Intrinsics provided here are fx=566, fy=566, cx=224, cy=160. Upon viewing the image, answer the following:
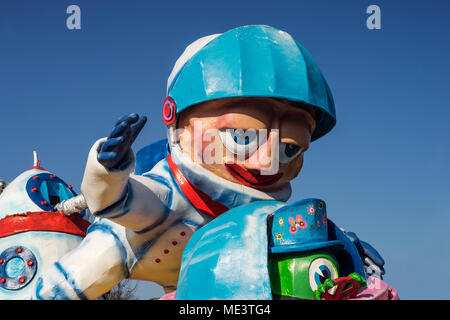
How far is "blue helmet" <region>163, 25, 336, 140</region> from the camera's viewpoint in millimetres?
3008

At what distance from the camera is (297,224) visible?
8.77 feet

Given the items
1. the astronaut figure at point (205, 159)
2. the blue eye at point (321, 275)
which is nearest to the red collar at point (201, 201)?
the astronaut figure at point (205, 159)

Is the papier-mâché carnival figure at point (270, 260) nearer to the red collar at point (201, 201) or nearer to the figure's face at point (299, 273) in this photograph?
the figure's face at point (299, 273)

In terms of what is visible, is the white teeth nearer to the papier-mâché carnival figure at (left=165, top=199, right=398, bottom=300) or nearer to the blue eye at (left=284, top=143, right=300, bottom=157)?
the papier-mâché carnival figure at (left=165, top=199, right=398, bottom=300)

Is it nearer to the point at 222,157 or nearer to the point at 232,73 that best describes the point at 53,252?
the point at 222,157

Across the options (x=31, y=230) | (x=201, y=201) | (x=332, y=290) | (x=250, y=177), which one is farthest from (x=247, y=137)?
(x=31, y=230)

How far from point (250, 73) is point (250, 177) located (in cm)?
59

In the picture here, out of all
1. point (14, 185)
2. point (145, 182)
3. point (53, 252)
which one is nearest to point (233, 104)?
point (145, 182)

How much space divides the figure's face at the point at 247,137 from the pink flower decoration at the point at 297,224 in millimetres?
510

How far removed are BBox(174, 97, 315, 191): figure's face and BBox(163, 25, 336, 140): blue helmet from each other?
0.10m

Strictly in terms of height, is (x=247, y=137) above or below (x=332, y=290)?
above

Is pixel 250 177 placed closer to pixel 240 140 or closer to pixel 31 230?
pixel 240 140

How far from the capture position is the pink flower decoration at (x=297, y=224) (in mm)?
2672

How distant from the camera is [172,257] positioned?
3.38 m
